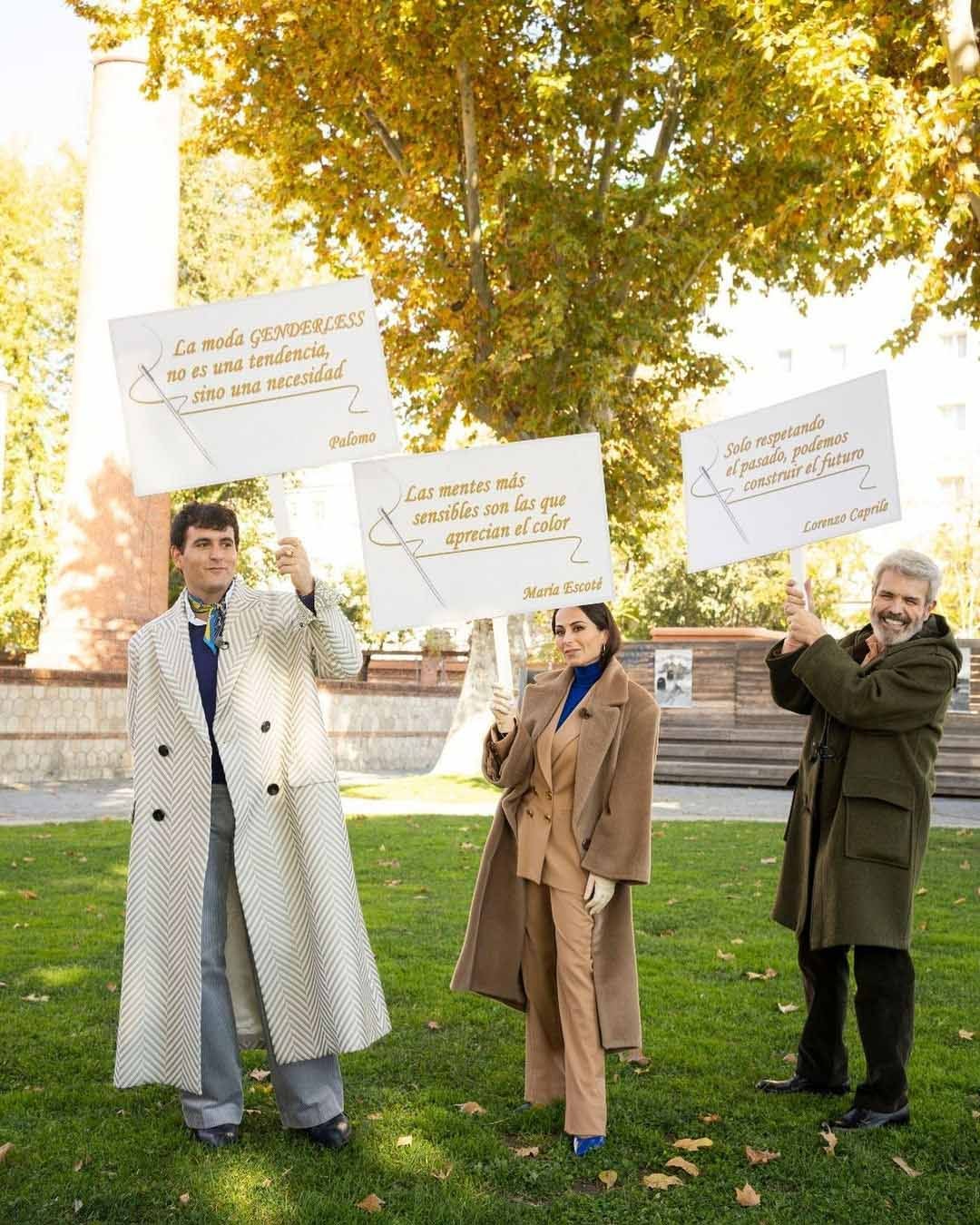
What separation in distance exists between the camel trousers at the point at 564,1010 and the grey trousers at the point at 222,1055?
80 cm

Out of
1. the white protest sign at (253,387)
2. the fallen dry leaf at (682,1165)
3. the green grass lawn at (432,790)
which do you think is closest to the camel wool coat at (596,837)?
the fallen dry leaf at (682,1165)

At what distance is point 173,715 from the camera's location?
490cm

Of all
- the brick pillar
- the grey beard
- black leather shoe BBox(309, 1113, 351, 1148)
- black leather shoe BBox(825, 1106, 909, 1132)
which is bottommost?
black leather shoe BBox(825, 1106, 909, 1132)

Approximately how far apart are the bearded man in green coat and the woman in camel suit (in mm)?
704

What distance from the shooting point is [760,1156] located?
4793 millimetres

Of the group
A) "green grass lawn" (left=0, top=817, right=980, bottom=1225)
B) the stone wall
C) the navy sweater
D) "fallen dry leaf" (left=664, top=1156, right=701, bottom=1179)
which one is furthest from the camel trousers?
the stone wall

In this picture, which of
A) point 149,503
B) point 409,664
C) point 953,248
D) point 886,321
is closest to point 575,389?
point 953,248

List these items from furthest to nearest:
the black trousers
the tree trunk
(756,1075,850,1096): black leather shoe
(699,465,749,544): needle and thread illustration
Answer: the tree trunk
(756,1075,850,1096): black leather shoe
(699,465,749,544): needle and thread illustration
the black trousers

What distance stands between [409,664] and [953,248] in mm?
21805

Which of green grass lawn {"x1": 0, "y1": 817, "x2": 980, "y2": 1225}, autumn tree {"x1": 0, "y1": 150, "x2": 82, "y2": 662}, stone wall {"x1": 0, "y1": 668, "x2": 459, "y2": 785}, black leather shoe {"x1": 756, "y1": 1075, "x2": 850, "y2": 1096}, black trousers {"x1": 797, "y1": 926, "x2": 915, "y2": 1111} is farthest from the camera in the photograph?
autumn tree {"x1": 0, "y1": 150, "x2": 82, "y2": 662}

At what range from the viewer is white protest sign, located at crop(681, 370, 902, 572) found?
5.20 meters

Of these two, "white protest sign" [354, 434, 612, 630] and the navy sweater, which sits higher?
"white protest sign" [354, 434, 612, 630]

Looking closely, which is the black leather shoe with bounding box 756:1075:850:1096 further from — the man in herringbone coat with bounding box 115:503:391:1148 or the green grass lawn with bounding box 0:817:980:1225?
the man in herringbone coat with bounding box 115:503:391:1148

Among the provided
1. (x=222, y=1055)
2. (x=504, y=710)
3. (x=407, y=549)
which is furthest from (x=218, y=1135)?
(x=407, y=549)
